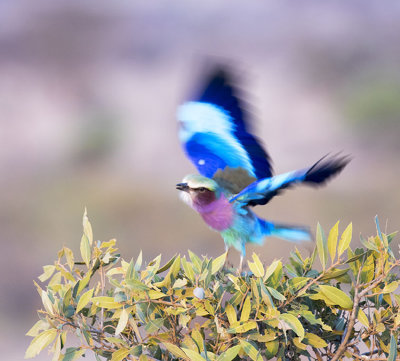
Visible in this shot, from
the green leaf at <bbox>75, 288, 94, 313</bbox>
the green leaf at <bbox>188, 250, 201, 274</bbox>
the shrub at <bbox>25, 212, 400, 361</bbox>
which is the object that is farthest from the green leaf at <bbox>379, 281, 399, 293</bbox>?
the green leaf at <bbox>75, 288, 94, 313</bbox>

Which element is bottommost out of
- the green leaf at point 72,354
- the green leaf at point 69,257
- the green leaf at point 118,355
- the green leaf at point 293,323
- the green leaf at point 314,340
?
the green leaf at point 314,340

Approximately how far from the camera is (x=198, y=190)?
44.3 inches

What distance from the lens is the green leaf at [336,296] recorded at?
2.50 ft

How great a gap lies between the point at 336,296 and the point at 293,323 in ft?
0.23

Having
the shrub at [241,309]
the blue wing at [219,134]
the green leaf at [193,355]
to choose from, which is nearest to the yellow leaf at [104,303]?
the shrub at [241,309]

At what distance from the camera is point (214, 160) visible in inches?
48.2

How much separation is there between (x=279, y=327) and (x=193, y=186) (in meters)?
0.42

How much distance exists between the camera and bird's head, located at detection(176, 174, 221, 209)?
1.11 m

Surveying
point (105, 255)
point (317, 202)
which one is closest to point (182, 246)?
point (317, 202)

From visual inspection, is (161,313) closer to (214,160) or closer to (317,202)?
(214,160)

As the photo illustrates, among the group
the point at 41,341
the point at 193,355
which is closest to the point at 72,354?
the point at 41,341

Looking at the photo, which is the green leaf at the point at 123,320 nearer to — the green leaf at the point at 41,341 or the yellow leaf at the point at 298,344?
the green leaf at the point at 41,341

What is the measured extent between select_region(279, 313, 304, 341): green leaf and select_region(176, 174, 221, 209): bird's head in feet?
1.35

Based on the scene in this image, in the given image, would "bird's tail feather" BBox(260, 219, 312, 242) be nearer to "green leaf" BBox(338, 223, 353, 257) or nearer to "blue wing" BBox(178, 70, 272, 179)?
"blue wing" BBox(178, 70, 272, 179)
